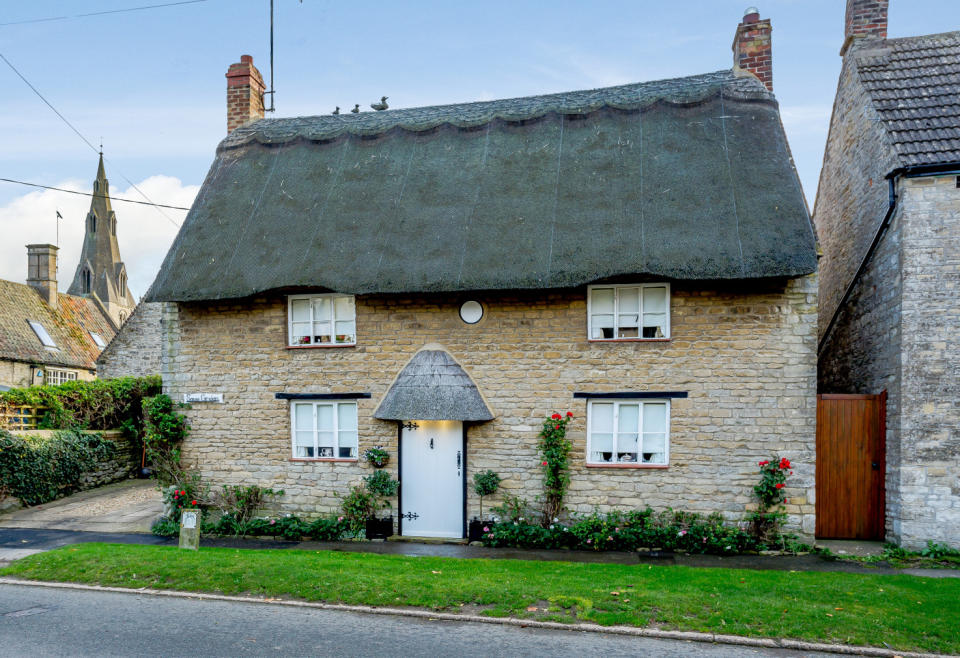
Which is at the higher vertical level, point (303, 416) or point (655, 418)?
point (655, 418)

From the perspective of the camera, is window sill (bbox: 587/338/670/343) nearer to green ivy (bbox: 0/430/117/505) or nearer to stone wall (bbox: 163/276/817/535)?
stone wall (bbox: 163/276/817/535)

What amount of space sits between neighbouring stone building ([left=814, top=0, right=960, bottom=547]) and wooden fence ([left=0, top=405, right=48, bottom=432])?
19789mm

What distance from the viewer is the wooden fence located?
16906 millimetres

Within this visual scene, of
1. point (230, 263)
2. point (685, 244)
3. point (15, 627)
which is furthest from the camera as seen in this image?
point (230, 263)

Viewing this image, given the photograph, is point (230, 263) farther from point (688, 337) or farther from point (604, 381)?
point (688, 337)

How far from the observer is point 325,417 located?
488 inches

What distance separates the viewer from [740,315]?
10.9m

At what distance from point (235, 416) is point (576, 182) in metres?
7.96

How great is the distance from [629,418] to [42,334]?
30.7m

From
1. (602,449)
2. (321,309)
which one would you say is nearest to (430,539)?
(602,449)

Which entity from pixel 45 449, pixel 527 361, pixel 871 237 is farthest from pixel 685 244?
pixel 45 449

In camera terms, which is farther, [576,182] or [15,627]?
[576,182]

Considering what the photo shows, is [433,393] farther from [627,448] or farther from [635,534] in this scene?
[635,534]

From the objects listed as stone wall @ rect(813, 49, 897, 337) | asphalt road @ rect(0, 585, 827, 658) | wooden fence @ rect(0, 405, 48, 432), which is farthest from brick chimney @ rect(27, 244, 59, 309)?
stone wall @ rect(813, 49, 897, 337)
